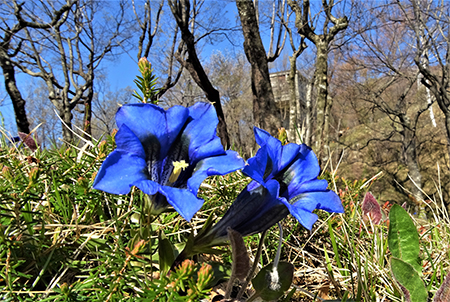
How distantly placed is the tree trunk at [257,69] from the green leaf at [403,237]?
395cm

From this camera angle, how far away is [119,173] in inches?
22.6

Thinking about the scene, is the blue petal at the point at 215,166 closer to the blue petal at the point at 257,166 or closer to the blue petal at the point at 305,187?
the blue petal at the point at 257,166

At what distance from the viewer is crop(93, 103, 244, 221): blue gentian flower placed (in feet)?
1.82

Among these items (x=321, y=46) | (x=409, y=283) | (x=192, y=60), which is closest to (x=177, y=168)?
(x=409, y=283)

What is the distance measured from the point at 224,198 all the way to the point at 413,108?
21.6 m

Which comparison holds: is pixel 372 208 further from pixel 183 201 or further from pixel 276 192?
pixel 183 201

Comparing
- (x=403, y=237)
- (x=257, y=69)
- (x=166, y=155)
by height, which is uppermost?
(x=257, y=69)

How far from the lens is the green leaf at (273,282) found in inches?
25.2

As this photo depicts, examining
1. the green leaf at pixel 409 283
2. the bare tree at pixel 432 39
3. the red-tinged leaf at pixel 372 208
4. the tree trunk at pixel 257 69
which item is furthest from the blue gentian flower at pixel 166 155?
the bare tree at pixel 432 39

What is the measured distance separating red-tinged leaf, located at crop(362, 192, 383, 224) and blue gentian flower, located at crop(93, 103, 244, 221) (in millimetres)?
990

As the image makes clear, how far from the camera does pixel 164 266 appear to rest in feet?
2.34

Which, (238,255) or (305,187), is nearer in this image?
(238,255)

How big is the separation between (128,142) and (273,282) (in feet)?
1.37

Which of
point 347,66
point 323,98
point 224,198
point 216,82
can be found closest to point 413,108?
point 347,66
